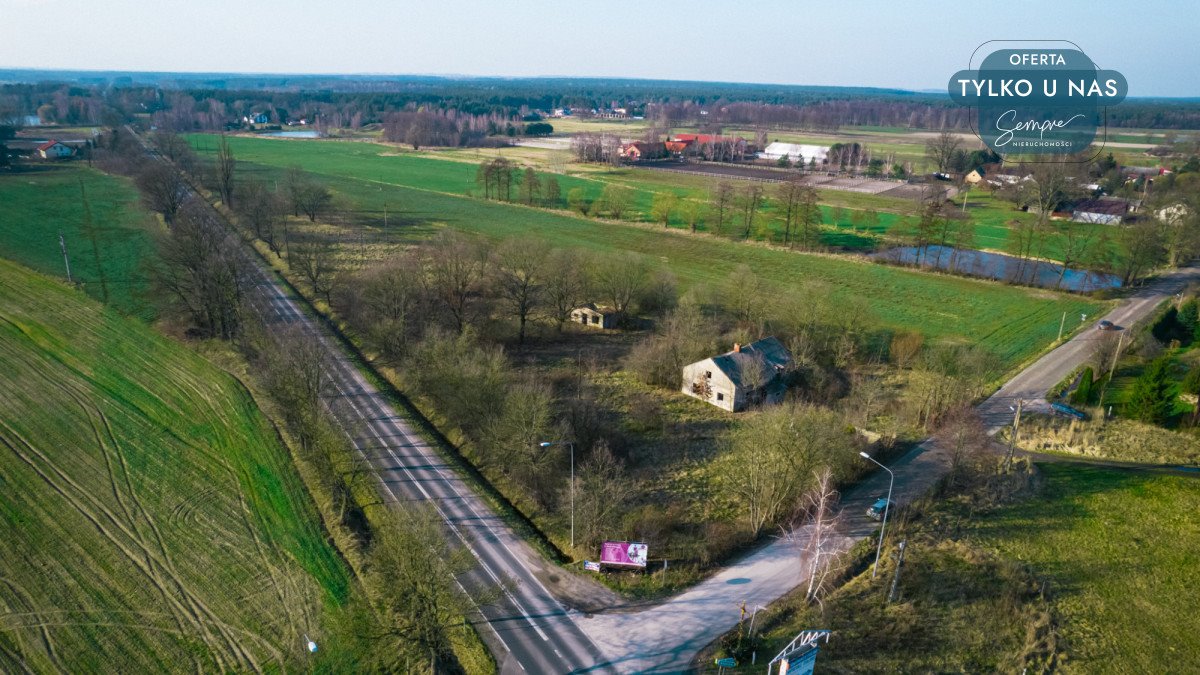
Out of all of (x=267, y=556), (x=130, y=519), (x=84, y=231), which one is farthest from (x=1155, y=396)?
(x=84, y=231)

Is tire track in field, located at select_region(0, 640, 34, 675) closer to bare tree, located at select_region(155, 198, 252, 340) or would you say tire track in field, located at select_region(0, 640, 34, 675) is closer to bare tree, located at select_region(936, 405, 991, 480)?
bare tree, located at select_region(155, 198, 252, 340)

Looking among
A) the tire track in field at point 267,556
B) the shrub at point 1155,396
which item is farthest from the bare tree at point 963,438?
the tire track in field at point 267,556

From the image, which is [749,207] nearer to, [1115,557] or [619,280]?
[619,280]

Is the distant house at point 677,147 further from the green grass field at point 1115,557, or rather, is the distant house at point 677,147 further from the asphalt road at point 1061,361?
the green grass field at point 1115,557

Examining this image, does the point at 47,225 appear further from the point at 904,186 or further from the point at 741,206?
the point at 904,186

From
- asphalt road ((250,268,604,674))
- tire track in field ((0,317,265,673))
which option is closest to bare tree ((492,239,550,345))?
asphalt road ((250,268,604,674))

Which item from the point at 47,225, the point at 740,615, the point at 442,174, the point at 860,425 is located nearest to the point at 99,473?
the point at 740,615

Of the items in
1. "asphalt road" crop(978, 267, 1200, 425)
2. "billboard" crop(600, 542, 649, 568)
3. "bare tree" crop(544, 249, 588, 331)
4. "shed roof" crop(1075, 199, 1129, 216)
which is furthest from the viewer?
"shed roof" crop(1075, 199, 1129, 216)
